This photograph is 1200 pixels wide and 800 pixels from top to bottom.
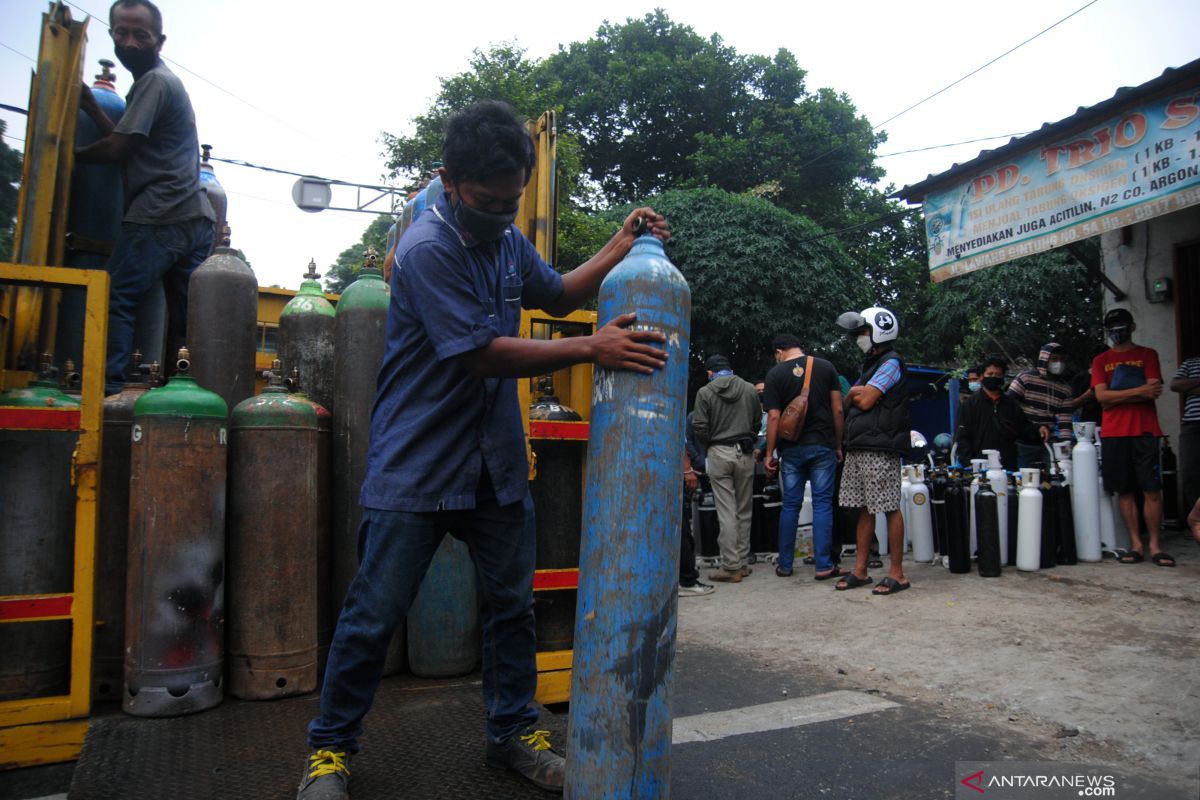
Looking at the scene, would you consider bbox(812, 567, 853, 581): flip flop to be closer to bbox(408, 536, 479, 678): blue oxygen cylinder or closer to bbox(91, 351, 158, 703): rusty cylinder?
bbox(408, 536, 479, 678): blue oxygen cylinder

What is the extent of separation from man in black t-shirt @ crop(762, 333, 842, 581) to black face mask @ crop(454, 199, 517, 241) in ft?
15.5

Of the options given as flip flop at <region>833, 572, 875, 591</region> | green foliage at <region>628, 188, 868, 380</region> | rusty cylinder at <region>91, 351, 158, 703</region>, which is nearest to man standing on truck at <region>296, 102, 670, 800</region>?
rusty cylinder at <region>91, 351, 158, 703</region>

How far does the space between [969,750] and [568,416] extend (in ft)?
6.35

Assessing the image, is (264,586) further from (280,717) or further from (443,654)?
(443,654)

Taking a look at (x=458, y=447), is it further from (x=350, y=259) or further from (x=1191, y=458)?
(x=350, y=259)

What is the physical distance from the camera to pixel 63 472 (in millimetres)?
2848

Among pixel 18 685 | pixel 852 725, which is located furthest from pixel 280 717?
pixel 852 725

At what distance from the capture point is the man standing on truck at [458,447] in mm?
2150

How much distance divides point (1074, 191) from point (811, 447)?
126 inches

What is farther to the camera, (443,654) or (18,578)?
(443,654)

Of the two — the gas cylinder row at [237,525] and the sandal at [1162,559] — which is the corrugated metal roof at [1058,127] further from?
the gas cylinder row at [237,525]

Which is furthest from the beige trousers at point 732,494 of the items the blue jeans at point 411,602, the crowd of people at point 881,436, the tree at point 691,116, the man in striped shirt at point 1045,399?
the tree at point 691,116

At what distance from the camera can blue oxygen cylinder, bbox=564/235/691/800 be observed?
1885mm

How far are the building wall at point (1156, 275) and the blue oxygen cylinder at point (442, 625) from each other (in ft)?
25.2
